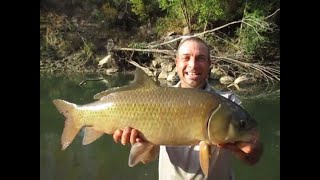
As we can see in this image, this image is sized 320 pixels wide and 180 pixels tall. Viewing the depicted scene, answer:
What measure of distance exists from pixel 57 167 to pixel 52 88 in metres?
7.51

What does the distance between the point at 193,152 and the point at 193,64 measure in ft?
1.61

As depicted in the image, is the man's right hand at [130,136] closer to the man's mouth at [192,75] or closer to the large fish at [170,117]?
the large fish at [170,117]

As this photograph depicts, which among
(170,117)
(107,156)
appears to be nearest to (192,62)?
(170,117)

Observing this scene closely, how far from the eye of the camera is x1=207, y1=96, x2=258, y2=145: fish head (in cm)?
220

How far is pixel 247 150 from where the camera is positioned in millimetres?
2287

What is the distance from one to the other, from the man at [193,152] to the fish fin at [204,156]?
132mm

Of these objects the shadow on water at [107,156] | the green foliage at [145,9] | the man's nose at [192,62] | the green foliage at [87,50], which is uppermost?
the green foliage at [145,9]

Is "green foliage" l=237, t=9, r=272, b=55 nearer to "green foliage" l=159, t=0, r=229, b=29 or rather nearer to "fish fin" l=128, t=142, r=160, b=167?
"green foliage" l=159, t=0, r=229, b=29

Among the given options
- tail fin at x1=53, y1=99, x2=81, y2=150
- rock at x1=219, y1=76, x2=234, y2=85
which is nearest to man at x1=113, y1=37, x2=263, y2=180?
tail fin at x1=53, y1=99, x2=81, y2=150

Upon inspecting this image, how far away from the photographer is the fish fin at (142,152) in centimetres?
234

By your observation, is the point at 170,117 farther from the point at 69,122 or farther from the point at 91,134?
the point at 69,122

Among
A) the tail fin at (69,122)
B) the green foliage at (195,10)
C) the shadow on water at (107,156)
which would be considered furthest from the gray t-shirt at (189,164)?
the green foliage at (195,10)

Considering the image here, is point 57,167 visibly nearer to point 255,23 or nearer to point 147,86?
point 147,86
